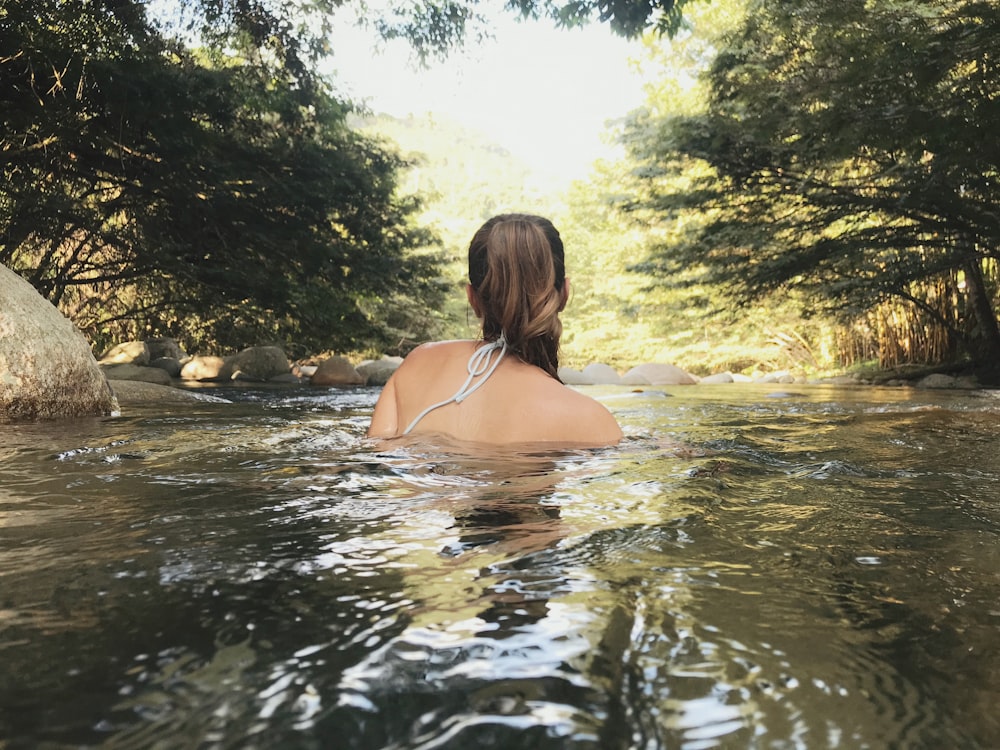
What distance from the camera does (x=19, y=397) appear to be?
4711mm

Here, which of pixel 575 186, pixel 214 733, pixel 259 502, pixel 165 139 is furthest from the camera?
pixel 575 186

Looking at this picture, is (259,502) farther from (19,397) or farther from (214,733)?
(19,397)

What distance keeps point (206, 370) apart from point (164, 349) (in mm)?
2960

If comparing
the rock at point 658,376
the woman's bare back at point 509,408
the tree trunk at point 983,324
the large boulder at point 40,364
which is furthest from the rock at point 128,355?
the tree trunk at point 983,324

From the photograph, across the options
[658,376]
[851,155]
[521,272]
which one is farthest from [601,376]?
[521,272]

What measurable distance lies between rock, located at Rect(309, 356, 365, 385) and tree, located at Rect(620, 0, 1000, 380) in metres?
6.74

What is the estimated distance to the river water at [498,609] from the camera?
0.79 metres

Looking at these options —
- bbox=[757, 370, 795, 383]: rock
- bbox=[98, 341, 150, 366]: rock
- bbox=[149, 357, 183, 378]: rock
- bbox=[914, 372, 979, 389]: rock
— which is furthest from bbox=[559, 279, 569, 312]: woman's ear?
bbox=[757, 370, 795, 383]: rock

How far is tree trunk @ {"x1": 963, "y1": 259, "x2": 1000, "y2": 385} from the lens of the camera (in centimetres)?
1165

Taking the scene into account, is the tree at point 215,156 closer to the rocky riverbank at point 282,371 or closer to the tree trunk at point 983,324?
the rocky riverbank at point 282,371

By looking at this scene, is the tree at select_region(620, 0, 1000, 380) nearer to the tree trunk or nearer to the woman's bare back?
the tree trunk

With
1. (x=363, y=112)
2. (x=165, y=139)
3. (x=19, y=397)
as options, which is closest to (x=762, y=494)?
(x=19, y=397)

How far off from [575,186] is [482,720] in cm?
3082

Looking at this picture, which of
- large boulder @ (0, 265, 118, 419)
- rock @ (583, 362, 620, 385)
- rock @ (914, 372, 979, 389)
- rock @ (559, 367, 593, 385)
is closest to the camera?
large boulder @ (0, 265, 118, 419)
